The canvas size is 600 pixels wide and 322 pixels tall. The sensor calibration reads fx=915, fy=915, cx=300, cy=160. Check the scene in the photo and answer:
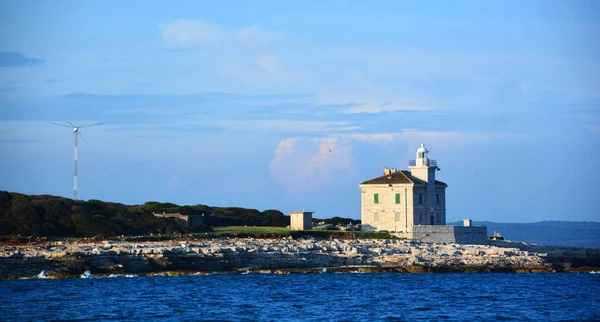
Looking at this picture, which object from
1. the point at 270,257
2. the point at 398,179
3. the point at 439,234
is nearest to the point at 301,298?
the point at 270,257

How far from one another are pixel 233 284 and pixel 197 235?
32.2 ft

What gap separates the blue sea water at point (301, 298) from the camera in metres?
32.7

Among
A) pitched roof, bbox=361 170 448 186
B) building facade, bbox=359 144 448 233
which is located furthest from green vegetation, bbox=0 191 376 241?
pitched roof, bbox=361 170 448 186

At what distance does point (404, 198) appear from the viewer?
5475cm

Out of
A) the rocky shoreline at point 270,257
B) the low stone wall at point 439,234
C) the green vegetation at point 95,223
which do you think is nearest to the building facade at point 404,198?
the low stone wall at point 439,234

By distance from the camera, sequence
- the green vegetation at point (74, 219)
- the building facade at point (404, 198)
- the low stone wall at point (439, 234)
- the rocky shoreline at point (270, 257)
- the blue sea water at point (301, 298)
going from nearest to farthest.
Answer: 1. the blue sea water at point (301, 298)
2. the rocky shoreline at point (270, 257)
3. the green vegetation at point (74, 219)
4. the low stone wall at point (439, 234)
5. the building facade at point (404, 198)

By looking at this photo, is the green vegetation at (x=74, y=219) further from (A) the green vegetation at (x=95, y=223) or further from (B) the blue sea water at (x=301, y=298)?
(B) the blue sea water at (x=301, y=298)

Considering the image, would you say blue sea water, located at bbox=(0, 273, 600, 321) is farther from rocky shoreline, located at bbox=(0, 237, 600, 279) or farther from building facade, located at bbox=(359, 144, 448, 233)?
building facade, located at bbox=(359, 144, 448, 233)

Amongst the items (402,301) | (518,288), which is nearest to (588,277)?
(518,288)

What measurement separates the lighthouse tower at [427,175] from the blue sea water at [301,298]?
1020 cm

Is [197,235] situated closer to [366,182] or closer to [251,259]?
[251,259]

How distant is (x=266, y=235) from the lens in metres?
51.7

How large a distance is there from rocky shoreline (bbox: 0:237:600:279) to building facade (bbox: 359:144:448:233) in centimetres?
340

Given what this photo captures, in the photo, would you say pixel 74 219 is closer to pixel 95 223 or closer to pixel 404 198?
pixel 95 223
